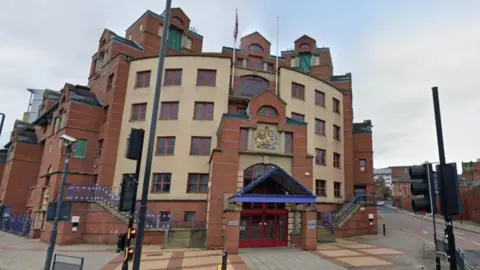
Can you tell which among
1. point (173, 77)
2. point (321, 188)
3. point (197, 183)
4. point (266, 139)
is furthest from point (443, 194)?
point (173, 77)

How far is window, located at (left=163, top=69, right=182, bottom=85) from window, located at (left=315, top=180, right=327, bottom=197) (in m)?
16.9

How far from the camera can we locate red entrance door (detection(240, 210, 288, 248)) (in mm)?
22625

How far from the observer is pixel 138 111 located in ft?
99.7

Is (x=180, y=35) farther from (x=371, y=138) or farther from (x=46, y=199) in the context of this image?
(x=371, y=138)

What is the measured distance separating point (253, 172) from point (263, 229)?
→ 4.21 m

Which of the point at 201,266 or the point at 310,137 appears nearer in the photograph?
the point at 201,266

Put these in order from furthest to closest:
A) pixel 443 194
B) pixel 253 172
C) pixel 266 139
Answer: pixel 266 139, pixel 253 172, pixel 443 194

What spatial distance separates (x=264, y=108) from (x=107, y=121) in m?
15.1

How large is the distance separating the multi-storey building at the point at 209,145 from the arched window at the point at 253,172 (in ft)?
0.25

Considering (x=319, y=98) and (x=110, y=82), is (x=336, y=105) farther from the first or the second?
(x=110, y=82)

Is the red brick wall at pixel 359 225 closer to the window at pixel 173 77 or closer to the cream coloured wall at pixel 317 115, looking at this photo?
the cream coloured wall at pixel 317 115

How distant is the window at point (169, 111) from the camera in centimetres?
2966

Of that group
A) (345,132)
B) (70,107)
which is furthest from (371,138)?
(70,107)

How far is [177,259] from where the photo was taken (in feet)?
57.6
